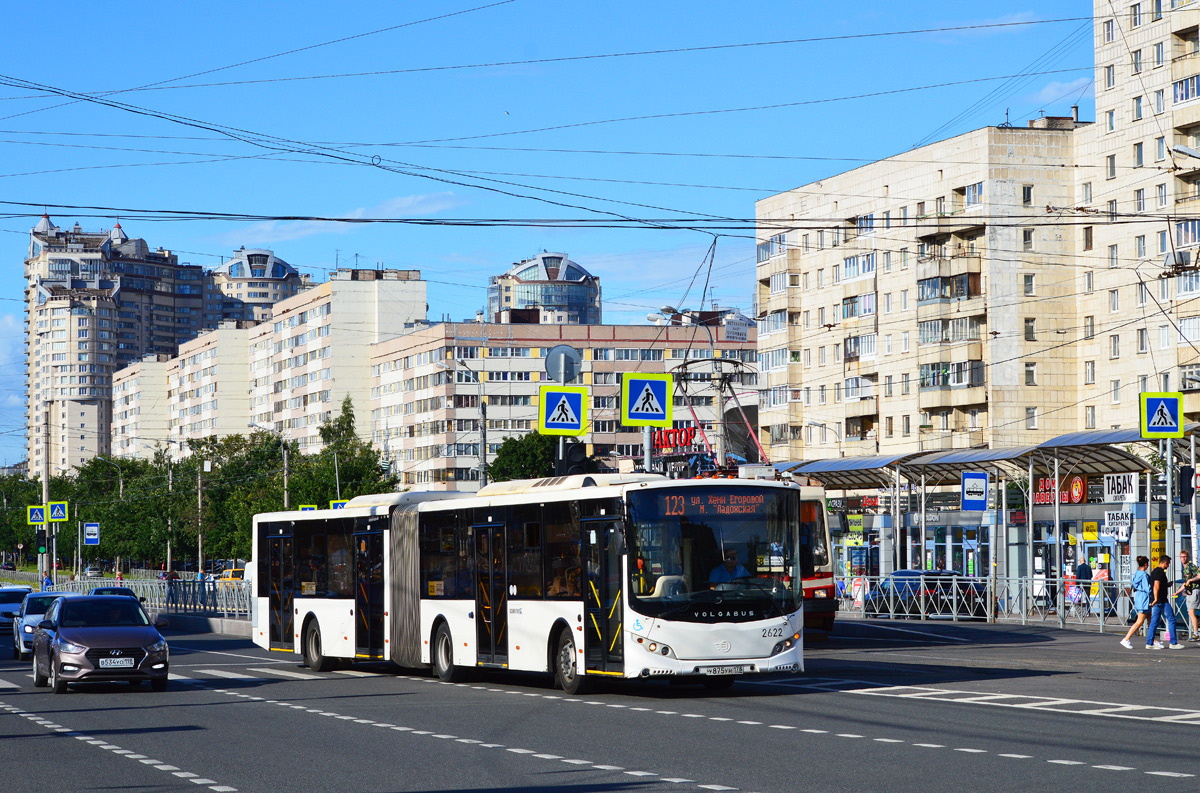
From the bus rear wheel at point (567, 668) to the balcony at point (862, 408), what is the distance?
64088 mm

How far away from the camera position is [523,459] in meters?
109

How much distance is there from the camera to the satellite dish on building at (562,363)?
109 feet

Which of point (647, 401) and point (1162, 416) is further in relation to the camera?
point (1162, 416)

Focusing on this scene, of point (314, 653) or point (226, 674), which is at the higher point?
point (314, 653)

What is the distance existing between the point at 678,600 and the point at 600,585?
3.43 ft

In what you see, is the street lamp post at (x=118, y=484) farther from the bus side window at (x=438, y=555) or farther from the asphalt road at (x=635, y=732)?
the asphalt road at (x=635, y=732)

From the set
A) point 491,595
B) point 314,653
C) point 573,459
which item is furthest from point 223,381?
point 491,595

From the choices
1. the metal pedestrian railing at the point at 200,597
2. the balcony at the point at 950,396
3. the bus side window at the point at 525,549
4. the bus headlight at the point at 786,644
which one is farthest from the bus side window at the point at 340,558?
the balcony at the point at 950,396

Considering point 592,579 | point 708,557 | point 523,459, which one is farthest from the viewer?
point 523,459

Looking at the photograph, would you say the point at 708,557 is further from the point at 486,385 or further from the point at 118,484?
the point at 118,484

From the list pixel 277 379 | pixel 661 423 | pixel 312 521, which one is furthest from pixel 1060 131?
pixel 277 379

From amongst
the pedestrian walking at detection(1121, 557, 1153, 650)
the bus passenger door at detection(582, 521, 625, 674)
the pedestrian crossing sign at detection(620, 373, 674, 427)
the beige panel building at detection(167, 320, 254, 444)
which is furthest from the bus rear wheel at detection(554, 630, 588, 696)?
the beige panel building at detection(167, 320, 254, 444)

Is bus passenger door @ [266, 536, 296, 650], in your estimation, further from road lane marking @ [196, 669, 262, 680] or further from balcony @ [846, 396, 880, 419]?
balcony @ [846, 396, 880, 419]

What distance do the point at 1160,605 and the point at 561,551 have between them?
39.8 feet
